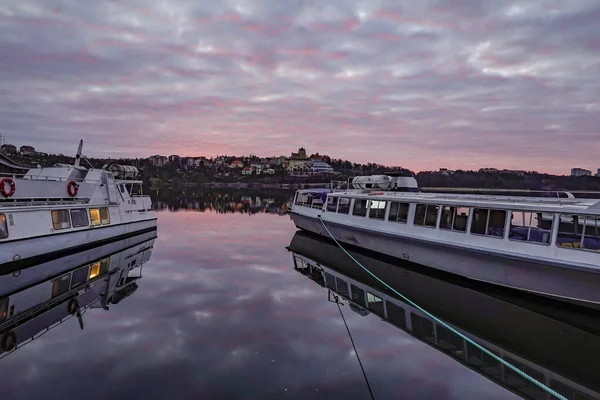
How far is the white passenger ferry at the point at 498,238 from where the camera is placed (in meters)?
15.8

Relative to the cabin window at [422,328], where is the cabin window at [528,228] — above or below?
above

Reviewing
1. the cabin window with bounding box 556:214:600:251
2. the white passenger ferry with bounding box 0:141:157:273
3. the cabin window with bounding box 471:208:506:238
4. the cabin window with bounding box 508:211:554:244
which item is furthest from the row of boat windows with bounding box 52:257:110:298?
the cabin window with bounding box 556:214:600:251

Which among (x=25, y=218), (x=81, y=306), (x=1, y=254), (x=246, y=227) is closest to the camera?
(x=81, y=306)

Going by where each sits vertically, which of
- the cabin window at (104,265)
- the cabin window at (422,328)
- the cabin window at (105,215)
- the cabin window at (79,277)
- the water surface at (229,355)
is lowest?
the cabin window at (104,265)

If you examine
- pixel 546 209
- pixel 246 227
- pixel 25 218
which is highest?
pixel 546 209

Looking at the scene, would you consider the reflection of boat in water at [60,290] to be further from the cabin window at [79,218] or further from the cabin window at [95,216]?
the cabin window at [95,216]

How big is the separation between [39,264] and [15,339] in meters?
11.8

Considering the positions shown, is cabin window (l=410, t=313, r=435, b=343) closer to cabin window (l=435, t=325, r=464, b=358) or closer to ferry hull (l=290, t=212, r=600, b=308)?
cabin window (l=435, t=325, r=464, b=358)

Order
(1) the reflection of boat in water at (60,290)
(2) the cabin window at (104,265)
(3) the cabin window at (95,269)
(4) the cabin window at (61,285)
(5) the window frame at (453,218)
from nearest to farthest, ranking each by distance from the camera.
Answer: (1) the reflection of boat in water at (60,290)
(4) the cabin window at (61,285)
(5) the window frame at (453,218)
(3) the cabin window at (95,269)
(2) the cabin window at (104,265)

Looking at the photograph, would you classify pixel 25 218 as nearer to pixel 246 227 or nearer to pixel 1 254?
pixel 1 254

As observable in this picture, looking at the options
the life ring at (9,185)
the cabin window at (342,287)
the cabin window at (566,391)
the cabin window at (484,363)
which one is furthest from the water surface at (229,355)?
the life ring at (9,185)

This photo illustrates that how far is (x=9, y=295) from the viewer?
17188mm

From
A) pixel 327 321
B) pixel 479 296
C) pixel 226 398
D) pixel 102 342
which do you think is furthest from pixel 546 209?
pixel 102 342

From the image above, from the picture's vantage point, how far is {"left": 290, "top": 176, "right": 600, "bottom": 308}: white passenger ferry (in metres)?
15.8
